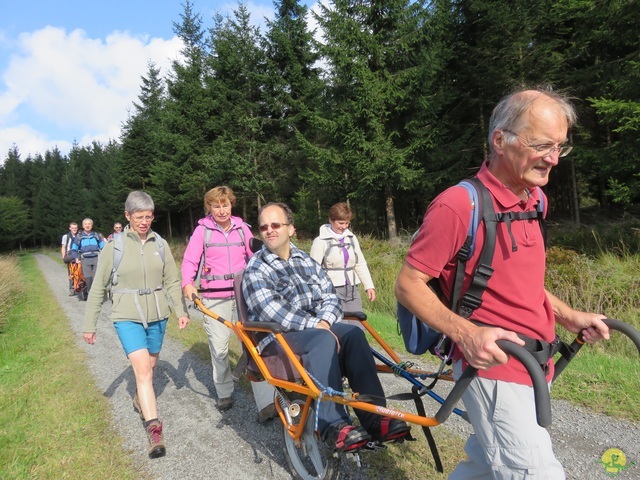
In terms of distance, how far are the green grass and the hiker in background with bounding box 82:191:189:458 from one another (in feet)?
1.57

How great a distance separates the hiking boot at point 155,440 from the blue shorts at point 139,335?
69 cm

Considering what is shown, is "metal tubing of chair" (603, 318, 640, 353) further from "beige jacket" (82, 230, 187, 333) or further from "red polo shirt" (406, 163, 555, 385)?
"beige jacket" (82, 230, 187, 333)

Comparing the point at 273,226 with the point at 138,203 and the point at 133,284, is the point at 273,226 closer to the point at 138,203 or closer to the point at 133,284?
Answer: the point at 138,203

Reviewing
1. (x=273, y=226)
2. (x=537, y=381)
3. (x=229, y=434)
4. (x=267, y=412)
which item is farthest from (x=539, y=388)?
(x=229, y=434)

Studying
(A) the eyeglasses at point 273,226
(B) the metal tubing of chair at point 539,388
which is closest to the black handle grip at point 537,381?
(B) the metal tubing of chair at point 539,388

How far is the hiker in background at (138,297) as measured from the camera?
13.2ft

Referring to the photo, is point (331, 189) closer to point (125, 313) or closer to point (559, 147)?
point (125, 313)

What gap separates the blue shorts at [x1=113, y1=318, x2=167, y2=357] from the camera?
4059 millimetres

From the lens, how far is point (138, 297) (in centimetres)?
417

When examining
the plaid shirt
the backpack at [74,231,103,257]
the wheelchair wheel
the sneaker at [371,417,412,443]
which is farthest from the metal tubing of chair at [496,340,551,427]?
the backpack at [74,231,103,257]

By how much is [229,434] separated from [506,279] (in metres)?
3.32

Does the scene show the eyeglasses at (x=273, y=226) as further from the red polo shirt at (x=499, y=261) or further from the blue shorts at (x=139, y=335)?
the red polo shirt at (x=499, y=261)

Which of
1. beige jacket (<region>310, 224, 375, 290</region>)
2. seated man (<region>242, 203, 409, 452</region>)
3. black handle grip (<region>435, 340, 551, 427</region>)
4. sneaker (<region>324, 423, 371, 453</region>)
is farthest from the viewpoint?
beige jacket (<region>310, 224, 375, 290</region>)

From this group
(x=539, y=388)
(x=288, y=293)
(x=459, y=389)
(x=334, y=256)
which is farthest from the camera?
(x=334, y=256)
